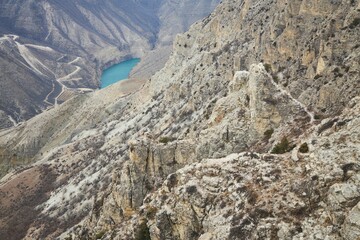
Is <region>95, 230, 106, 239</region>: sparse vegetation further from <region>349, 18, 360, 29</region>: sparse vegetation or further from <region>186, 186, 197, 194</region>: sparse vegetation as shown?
<region>349, 18, 360, 29</region>: sparse vegetation

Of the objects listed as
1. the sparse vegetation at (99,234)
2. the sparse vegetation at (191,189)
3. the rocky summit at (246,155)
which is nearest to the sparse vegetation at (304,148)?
the rocky summit at (246,155)

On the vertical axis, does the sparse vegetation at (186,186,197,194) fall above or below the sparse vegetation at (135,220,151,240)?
above

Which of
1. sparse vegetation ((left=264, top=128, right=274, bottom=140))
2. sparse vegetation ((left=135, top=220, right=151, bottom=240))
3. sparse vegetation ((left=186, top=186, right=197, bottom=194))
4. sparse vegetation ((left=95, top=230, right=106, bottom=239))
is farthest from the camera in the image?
sparse vegetation ((left=95, top=230, right=106, bottom=239))

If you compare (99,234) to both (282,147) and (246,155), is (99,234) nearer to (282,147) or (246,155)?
(246,155)

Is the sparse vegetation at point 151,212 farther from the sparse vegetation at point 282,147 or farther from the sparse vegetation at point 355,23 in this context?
the sparse vegetation at point 355,23

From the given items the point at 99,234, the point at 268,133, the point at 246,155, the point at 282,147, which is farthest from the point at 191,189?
the point at 99,234

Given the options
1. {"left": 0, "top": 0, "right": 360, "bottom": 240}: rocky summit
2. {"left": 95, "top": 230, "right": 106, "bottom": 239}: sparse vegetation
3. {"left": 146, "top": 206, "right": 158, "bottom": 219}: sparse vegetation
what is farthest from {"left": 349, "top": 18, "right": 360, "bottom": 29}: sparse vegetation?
{"left": 95, "top": 230, "right": 106, "bottom": 239}: sparse vegetation

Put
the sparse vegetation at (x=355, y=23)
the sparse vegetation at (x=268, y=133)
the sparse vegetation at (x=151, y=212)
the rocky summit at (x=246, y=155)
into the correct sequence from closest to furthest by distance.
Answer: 1. the rocky summit at (x=246, y=155)
2. the sparse vegetation at (x=151, y=212)
3. the sparse vegetation at (x=268, y=133)
4. the sparse vegetation at (x=355, y=23)

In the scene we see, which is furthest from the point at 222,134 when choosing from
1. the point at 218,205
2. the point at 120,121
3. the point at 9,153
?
the point at 9,153

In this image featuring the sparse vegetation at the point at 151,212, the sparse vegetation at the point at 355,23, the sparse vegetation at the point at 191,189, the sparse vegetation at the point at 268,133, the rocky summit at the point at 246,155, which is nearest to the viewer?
the rocky summit at the point at 246,155
